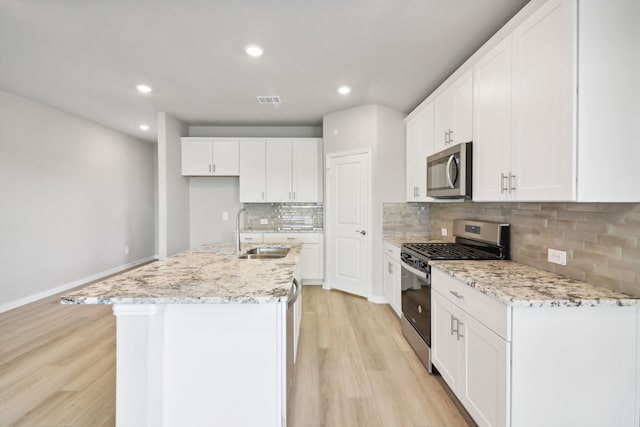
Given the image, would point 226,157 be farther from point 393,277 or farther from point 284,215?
point 393,277

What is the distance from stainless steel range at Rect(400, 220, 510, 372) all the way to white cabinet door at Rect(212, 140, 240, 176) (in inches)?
122

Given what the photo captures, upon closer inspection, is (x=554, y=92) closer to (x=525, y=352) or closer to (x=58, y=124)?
(x=525, y=352)

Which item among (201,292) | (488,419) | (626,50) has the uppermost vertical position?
(626,50)

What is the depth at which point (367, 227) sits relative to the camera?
4090 mm

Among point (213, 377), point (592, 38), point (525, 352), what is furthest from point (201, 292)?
point (592, 38)

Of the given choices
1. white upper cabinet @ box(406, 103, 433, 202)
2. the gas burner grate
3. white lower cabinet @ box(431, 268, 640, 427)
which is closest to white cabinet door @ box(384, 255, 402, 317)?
the gas burner grate

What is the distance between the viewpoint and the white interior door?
163 inches

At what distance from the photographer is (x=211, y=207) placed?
17.2ft

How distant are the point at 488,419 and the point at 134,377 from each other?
171cm

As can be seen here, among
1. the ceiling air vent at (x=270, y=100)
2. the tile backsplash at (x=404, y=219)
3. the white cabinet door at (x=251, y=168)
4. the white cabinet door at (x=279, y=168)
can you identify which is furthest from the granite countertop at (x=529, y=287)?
the white cabinet door at (x=251, y=168)

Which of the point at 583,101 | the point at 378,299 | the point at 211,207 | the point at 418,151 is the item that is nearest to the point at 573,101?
the point at 583,101

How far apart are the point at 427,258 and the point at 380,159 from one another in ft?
6.67

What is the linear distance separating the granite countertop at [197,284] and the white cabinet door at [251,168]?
2.78 m

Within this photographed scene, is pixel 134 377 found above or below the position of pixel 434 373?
above
